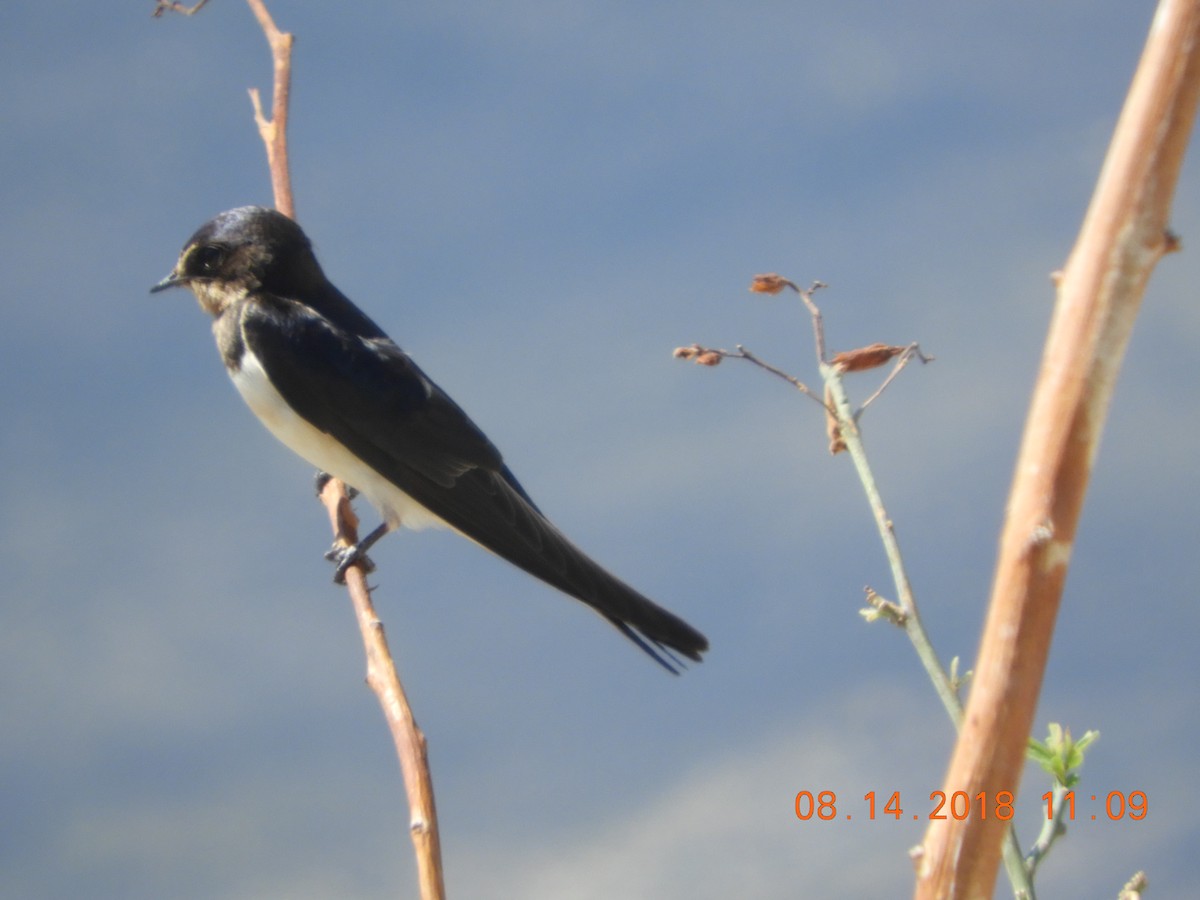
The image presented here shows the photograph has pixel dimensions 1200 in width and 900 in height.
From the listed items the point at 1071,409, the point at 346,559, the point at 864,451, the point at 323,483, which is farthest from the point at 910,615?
the point at 323,483

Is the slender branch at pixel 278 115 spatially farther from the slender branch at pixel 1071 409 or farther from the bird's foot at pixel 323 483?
the slender branch at pixel 1071 409

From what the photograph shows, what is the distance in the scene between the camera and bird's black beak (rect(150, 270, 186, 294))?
2865 mm

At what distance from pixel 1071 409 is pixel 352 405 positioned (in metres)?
2.03

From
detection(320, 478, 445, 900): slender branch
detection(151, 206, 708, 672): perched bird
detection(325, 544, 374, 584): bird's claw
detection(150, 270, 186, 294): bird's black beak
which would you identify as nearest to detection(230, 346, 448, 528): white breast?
detection(151, 206, 708, 672): perched bird

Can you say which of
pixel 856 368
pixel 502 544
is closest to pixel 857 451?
pixel 856 368

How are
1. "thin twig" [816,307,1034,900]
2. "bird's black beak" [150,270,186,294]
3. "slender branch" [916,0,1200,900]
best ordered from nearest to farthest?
"slender branch" [916,0,1200,900] → "thin twig" [816,307,1034,900] → "bird's black beak" [150,270,186,294]

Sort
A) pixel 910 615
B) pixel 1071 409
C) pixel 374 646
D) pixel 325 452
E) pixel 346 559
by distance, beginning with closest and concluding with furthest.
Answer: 1. pixel 1071 409
2. pixel 910 615
3. pixel 374 646
4. pixel 346 559
5. pixel 325 452

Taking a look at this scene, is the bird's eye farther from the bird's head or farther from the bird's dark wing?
the bird's dark wing

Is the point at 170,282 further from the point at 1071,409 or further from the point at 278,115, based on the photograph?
the point at 1071,409

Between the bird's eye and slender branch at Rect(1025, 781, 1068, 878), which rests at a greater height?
the bird's eye

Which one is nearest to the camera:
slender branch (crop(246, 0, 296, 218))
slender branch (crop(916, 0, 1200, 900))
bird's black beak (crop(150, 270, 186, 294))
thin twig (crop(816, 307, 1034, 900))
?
slender branch (crop(916, 0, 1200, 900))

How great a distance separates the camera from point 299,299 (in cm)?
284

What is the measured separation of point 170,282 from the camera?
2.88 m

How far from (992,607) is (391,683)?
103 centimetres
